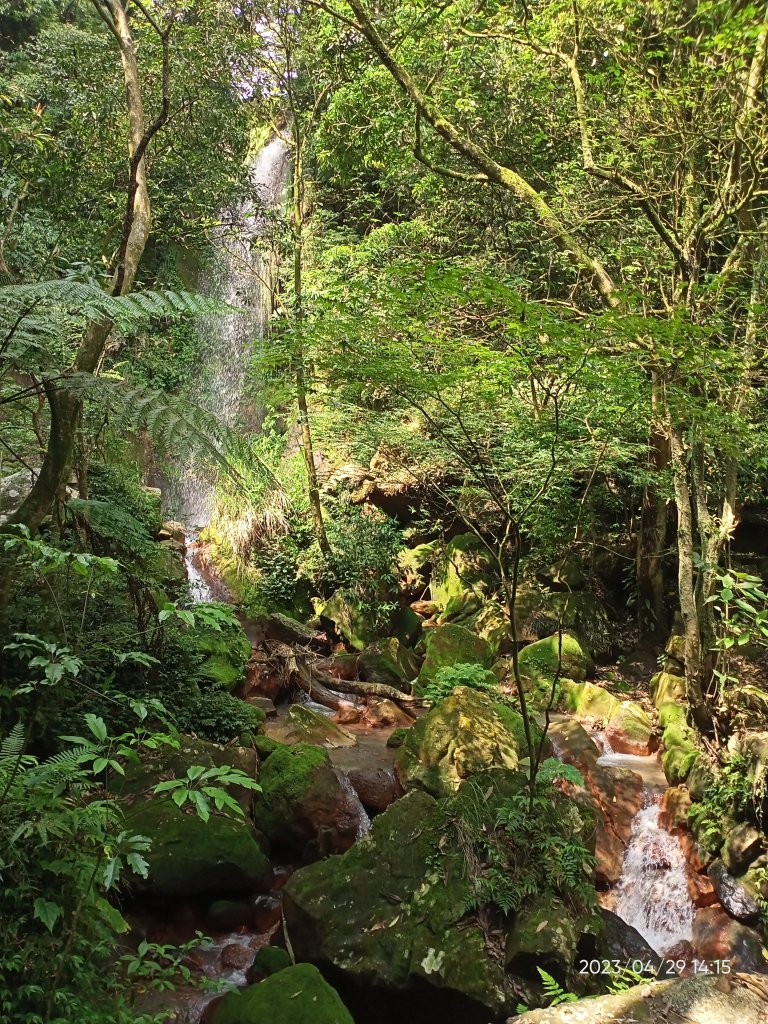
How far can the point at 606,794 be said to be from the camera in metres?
6.71

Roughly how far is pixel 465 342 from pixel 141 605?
12.2ft

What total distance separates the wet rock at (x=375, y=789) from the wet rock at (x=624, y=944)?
7.23ft

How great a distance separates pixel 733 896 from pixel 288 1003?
4314 mm

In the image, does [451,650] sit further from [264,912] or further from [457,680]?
[264,912]

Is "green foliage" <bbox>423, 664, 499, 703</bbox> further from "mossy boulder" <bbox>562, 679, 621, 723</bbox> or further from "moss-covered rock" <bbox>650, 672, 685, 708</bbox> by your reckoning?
"moss-covered rock" <bbox>650, 672, 685, 708</bbox>

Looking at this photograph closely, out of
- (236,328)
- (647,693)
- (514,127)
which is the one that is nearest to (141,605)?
(647,693)

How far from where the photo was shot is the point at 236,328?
16.4 metres

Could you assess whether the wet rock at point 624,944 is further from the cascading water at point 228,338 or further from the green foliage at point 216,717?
the cascading water at point 228,338

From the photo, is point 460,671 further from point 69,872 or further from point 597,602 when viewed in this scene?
point 69,872

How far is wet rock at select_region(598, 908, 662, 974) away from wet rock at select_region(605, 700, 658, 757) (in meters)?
3.22

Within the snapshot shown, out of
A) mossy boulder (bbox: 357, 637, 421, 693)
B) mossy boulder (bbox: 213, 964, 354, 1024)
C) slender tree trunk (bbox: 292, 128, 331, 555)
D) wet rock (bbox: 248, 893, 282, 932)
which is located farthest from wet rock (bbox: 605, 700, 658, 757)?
mossy boulder (bbox: 213, 964, 354, 1024)

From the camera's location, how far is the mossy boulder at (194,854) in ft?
15.6

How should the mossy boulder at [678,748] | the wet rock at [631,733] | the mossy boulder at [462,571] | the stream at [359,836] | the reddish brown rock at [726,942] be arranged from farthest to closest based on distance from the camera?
the mossy boulder at [462,571], the wet rock at [631,733], the mossy boulder at [678,748], the reddish brown rock at [726,942], the stream at [359,836]

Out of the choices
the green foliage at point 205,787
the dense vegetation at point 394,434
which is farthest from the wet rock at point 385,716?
the green foliage at point 205,787
